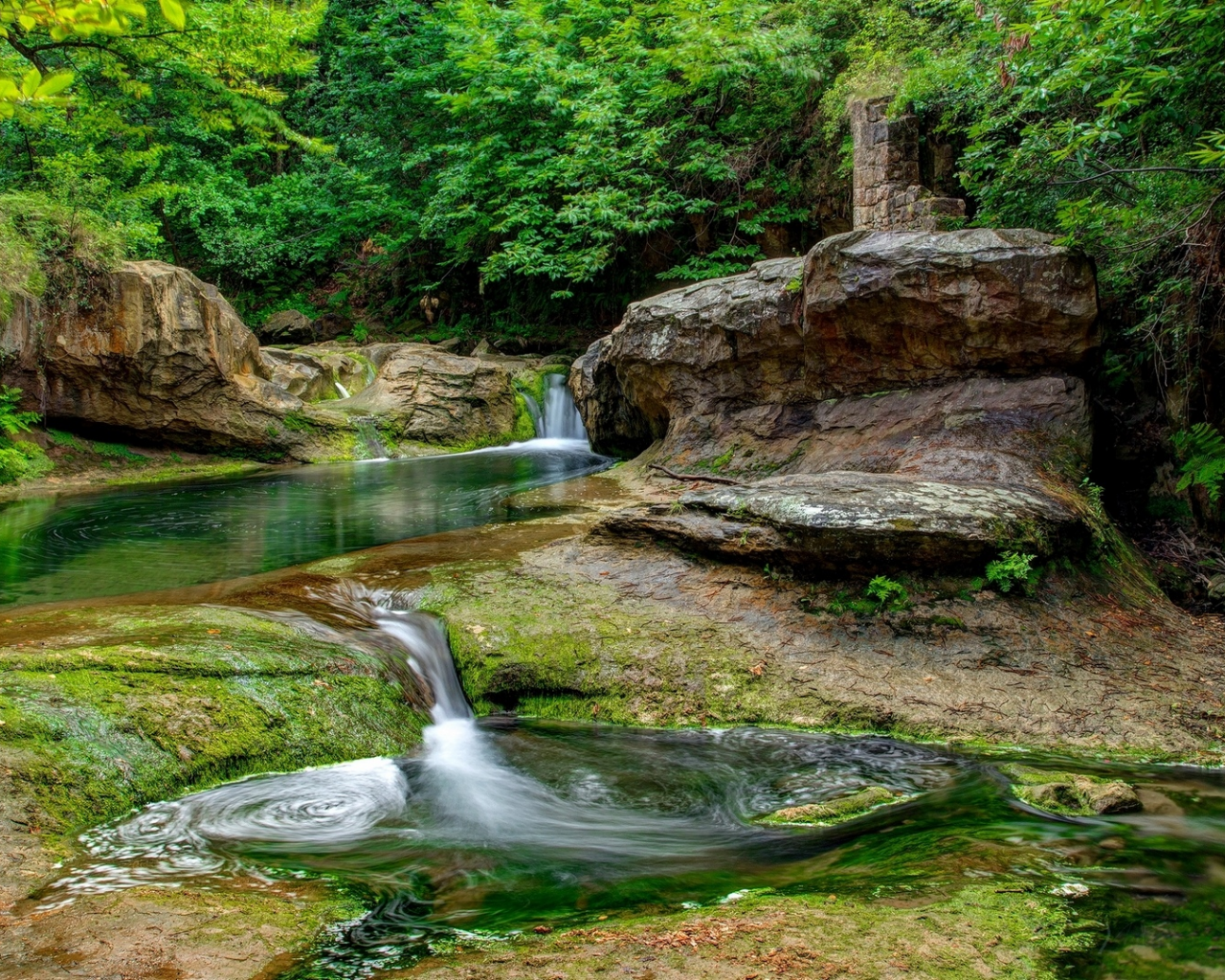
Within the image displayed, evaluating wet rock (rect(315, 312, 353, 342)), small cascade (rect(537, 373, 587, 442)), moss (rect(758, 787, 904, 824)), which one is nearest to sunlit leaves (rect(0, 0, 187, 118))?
moss (rect(758, 787, 904, 824))

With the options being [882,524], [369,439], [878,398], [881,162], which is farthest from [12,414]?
[881,162]

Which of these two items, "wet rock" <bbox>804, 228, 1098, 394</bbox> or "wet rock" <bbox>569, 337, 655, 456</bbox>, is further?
"wet rock" <bbox>569, 337, 655, 456</bbox>

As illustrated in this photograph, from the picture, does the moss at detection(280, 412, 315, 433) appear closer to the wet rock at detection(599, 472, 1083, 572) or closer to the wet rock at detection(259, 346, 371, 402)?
the wet rock at detection(259, 346, 371, 402)

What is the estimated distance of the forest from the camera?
650 centimetres

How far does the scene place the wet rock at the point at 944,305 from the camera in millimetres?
7828

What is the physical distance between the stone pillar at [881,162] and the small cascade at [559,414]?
717cm

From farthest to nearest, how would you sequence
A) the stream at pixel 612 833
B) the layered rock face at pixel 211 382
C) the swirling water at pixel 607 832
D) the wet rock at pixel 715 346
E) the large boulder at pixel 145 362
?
the layered rock face at pixel 211 382 → the large boulder at pixel 145 362 → the wet rock at pixel 715 346 → the swirling water at pixel 607 832 → the stream at pixel 612 833

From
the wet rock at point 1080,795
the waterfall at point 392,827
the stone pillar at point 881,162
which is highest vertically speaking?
the stone pillar at point 881,162

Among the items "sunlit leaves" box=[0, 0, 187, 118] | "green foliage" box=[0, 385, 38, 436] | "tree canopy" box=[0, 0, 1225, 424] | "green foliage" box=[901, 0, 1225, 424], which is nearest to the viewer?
"sunlit leaves" box=[0, 0, 187, 118]

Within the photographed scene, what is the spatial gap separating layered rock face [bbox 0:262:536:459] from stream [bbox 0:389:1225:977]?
10445 millimetres

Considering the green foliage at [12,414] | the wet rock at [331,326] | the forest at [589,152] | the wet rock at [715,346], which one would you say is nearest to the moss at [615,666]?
the forest at [589,152]

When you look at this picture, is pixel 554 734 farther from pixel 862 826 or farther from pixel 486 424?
pixel 486 424

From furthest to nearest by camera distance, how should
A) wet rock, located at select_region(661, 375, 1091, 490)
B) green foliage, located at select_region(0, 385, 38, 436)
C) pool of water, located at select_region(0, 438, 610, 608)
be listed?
1. green foliage, located at select_region(0, 385, 38, 436)
2. pool of water, located at select_region(0, 438, 610, 608)
3. wet rock, located at select_region(661, 375, 1091, 490)

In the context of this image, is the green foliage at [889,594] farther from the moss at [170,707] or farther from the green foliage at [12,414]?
the green foliage at [12,414]
